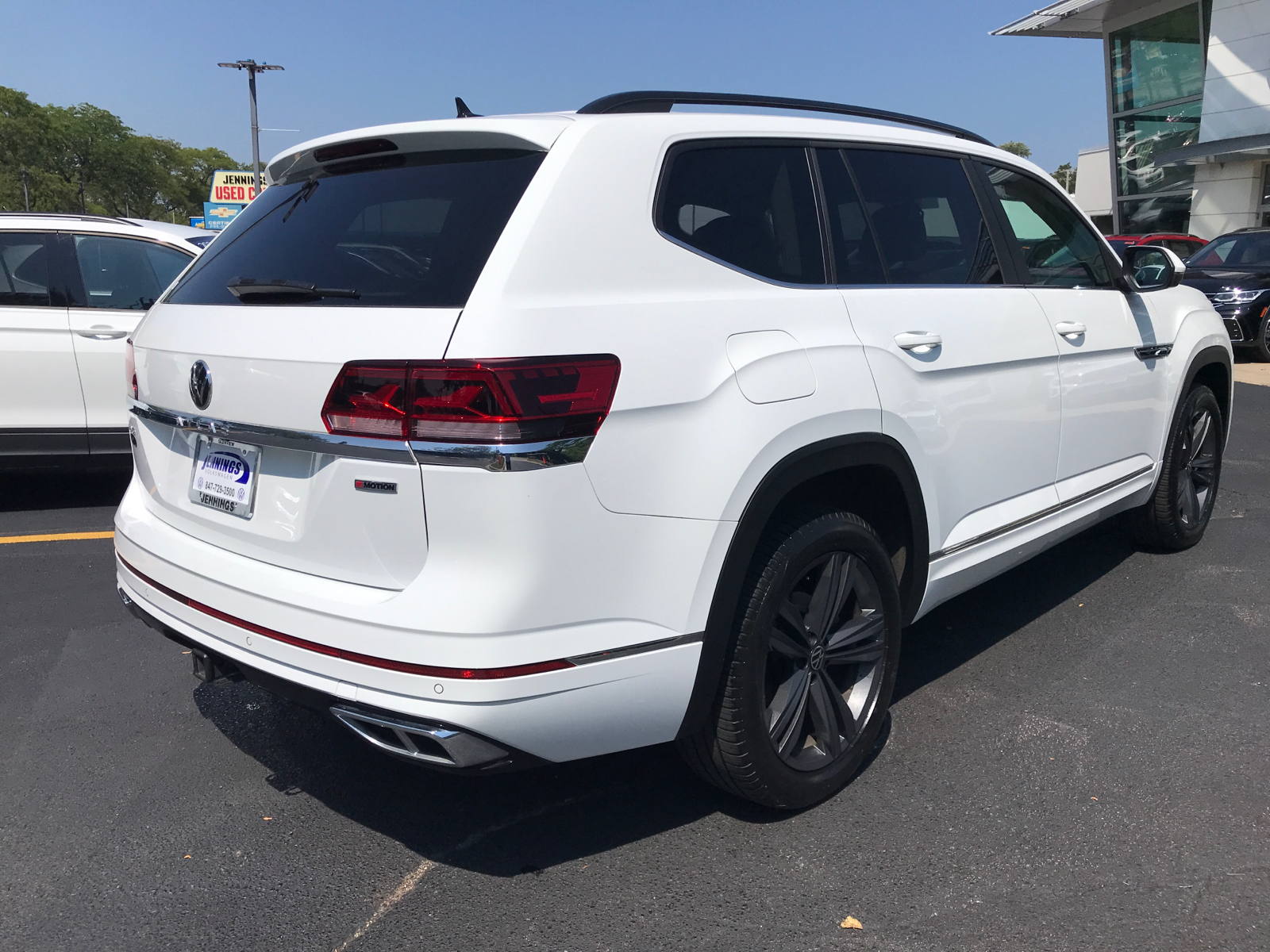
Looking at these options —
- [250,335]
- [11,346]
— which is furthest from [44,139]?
[250,335]

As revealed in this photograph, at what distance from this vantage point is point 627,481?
7.21 ft

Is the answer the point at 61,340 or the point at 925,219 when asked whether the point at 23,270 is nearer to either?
the point at 61,340

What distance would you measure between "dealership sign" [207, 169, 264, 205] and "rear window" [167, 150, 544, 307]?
5426cm

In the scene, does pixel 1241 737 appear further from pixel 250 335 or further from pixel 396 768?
pixel 250 335

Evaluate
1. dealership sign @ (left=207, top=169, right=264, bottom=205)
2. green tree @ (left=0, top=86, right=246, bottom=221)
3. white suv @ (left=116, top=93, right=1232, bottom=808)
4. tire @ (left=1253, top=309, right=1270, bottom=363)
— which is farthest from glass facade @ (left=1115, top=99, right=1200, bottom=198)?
green tree @ (left=0, top=86, right=246, bottom=221)

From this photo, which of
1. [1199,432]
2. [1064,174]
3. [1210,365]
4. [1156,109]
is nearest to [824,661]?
[1199,432]

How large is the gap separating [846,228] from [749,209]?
15.9 inches

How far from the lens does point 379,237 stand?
8.21ft

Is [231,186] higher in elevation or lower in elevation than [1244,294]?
higher

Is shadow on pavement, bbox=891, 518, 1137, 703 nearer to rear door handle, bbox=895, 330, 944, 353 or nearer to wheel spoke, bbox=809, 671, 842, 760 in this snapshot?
wheel spoke, bbox=809, 671, 842, 760

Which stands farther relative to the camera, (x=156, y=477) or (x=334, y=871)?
(x=156, y=477)

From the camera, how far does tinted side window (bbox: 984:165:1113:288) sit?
3.75m

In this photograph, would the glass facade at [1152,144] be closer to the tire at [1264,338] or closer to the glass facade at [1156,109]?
the glass facade at [1156,109]

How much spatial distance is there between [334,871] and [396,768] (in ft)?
1.74
